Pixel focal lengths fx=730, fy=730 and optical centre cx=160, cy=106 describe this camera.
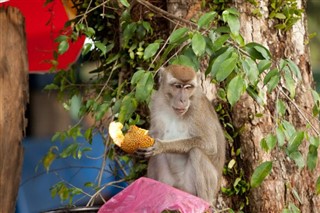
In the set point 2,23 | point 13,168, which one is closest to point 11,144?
point 13,168

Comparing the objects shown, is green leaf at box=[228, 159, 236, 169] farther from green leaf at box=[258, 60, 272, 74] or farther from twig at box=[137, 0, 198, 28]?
green leaf at box=[258, 60, 272, 74]

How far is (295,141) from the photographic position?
12.5 ft

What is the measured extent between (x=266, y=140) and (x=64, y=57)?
3.39 meters

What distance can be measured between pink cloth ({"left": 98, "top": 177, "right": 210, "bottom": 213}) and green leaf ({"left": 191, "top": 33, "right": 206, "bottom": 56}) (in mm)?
763

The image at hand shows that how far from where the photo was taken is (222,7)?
5.11m

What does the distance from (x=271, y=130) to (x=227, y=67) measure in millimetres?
1313

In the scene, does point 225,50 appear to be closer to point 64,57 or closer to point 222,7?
point 222,7

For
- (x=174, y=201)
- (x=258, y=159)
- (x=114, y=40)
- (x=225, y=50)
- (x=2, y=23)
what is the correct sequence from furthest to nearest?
(x=114, y=40) → (x=258, y=159) → (x=2, y=23) → (x=225, y=50) → (x=174, y=201)

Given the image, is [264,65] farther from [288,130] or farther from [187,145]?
[187,145]

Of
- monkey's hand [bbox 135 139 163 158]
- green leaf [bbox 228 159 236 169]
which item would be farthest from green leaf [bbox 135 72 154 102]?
green leaf [bbox 228 159 236 169]

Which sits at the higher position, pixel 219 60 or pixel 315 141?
pixel 219 60

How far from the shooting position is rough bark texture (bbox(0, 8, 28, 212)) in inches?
180

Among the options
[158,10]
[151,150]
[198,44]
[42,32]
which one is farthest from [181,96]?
[42,32]

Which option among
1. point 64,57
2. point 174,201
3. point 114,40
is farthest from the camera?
point 64,57
